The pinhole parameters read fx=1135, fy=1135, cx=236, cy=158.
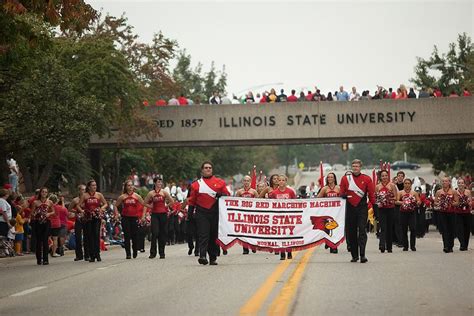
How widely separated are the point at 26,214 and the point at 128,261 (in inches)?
329

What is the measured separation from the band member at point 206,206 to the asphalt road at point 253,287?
472mm

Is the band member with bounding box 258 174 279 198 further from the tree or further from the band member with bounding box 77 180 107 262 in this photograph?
the tree

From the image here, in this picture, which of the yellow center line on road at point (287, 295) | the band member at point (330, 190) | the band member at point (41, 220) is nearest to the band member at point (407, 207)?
the band member at point (330, 190)

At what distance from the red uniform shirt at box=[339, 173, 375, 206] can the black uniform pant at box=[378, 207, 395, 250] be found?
2968 mm

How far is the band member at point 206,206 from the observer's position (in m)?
21.4

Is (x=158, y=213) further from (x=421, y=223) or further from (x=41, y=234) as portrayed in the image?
(x=421, y=223)

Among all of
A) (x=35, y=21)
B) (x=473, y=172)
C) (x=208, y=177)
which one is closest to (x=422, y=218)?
(x=35, y=21)

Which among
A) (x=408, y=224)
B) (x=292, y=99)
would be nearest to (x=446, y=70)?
(x=292, y=99)

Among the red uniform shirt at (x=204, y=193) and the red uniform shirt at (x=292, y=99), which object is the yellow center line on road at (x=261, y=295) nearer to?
the red uniform shirt at (x=204, y=193)

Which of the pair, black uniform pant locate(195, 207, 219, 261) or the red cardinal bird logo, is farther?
the red cardinal bird logo

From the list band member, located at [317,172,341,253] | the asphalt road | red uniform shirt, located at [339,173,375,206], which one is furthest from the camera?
band member, located at [317,172,341,253]

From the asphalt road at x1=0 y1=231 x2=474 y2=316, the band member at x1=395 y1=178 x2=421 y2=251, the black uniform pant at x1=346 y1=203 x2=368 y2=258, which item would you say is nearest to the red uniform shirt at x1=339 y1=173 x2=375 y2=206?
the black uniform pant at x1=346 y1=203 x2=368 y2=258

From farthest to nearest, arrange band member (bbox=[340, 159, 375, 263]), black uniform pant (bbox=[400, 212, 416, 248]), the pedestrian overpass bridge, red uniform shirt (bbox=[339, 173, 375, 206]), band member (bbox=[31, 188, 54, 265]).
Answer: the pedestrian overpass bridge → black uniform pant (bbox=[400, 212, 416, 248]) → band member (bbox=[31, 188, 54, 265]) → red uniform shirt (bbox=[339, 173, 375, 206]) → band member (bbox=[340, 159, 375, 263])

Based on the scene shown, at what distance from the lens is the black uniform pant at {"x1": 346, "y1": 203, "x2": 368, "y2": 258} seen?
21.2m
